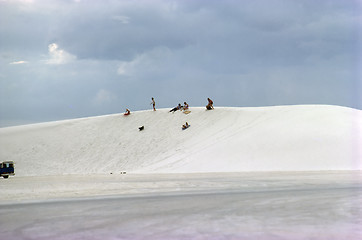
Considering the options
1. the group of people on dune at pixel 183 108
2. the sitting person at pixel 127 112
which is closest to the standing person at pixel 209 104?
the group of people on dune at pixel 183 108

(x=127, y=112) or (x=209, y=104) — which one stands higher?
(x=209, y=104)

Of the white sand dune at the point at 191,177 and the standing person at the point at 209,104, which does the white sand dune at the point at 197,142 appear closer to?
the white sand dune at the point at 191,177

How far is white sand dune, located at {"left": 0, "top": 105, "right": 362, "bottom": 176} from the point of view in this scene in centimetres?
2667

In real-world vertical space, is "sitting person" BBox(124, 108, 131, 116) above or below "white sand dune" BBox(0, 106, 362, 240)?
above

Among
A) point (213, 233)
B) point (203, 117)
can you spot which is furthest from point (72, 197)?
point (203, 117)

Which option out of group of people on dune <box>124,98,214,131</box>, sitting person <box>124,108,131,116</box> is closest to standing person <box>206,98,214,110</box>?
group of people on dune <box>124,98,214,131</box>


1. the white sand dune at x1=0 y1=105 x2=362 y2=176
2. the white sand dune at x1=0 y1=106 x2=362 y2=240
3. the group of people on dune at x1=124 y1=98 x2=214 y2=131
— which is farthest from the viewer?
the group of people on dune at x1=124 y1=98 x2=214 y2=131

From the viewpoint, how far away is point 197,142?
33156 millimetres

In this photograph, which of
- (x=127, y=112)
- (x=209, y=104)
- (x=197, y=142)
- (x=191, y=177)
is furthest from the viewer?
(x=127, y=112)

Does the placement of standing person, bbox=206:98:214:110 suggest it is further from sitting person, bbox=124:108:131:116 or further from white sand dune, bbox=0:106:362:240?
sitting person, bbox=124:108:131:116

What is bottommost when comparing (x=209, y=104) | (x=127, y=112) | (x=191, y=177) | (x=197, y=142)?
(x=191, y=177)

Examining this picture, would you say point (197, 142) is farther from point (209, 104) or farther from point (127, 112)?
point (127, 112)

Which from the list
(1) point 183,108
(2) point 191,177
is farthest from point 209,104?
(2) point 191,177

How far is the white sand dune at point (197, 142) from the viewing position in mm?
26672
